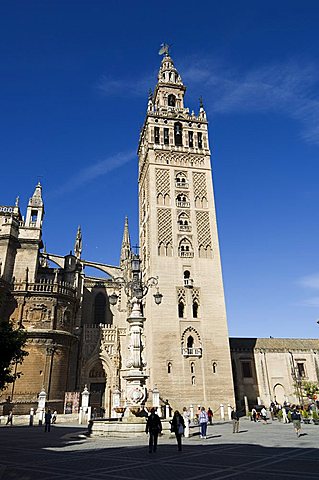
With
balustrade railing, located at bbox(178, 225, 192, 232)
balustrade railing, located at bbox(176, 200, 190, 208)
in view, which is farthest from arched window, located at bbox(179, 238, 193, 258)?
balustrade railing, located at bbox(176, 200, 190, 208)

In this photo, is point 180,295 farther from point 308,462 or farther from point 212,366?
point 308,462

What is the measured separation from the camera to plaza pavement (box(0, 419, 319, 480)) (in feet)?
23.7

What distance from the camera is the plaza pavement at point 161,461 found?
23.7 ft

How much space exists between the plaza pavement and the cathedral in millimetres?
13761

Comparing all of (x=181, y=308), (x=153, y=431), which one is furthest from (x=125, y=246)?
(x=153, y=431)

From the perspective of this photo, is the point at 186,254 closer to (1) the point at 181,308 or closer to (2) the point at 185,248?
(2) the point at 185,248

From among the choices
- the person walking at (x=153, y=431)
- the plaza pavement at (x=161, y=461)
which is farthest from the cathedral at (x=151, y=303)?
the person walking at (x=153, y=431)

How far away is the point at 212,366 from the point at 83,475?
23397 millimetres

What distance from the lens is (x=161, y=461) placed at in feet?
29.1

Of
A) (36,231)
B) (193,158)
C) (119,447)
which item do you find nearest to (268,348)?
(193,158)

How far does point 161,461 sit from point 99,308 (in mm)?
30888

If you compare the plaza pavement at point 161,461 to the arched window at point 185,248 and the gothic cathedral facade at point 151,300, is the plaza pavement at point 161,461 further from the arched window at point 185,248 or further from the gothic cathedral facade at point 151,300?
the arched window at point 185,248

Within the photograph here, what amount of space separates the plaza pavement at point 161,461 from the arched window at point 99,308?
25.4 meters

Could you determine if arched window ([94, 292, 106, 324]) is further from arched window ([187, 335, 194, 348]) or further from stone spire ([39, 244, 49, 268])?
arched window ([187, 335, 194, 348])
